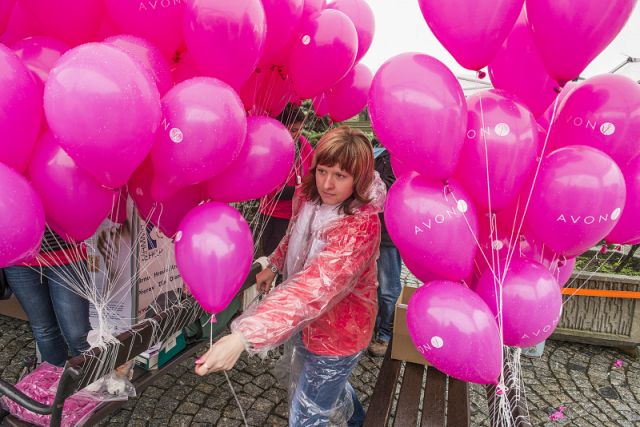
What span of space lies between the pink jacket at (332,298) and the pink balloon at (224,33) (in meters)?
0.71

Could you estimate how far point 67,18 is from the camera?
1.39m

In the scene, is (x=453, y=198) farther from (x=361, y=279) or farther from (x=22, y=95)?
(x=22, y=95)

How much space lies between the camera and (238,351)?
4.35 feet

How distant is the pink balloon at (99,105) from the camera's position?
43.7 inches

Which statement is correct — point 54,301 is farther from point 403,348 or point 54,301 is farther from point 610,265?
point 610,265

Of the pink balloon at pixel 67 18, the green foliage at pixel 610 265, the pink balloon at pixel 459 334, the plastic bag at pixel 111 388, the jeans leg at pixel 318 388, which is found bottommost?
the green foliage at pixel 610 265

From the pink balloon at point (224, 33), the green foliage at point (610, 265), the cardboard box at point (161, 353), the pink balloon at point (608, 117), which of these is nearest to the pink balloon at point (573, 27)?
the pink balloon at point (608, 117)

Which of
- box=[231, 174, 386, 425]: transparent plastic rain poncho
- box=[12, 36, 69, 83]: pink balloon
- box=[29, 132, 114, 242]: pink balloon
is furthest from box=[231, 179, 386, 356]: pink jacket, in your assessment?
box=[12, 36, 69, 83]: pink balloon

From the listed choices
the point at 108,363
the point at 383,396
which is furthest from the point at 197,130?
the point at 383,396

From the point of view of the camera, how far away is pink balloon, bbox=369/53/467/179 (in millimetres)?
1228

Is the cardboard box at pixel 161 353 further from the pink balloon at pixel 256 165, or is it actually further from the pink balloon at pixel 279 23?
the pink balloon at pixel 279 23

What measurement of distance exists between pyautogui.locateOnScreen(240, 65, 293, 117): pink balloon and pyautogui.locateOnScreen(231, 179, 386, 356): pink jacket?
501mm

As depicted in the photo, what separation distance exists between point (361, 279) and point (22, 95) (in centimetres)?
136

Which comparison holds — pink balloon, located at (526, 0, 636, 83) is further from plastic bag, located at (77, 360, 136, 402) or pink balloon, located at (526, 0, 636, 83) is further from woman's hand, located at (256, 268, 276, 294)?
plastic bag, located at (77, 360, 136, 402)
